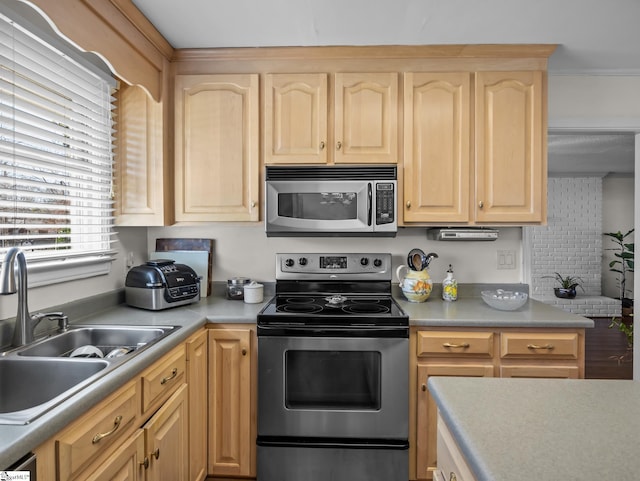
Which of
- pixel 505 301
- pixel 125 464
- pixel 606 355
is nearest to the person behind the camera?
pixel 125 464

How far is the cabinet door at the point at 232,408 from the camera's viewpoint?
2.03 m

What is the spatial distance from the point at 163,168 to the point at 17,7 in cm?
88

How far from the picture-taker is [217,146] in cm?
226

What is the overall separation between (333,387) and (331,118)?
1414mm

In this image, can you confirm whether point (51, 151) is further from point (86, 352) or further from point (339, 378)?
point (339, 378)

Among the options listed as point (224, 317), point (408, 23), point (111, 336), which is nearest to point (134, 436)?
point (111, 336)

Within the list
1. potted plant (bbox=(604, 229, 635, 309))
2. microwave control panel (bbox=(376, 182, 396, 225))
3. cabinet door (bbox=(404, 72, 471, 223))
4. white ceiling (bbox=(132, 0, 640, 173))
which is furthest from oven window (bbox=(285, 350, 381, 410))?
potted plant (bbox=(604, 229, 635, 309))

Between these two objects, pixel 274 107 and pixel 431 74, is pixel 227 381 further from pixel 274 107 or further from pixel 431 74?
pixel 431 74

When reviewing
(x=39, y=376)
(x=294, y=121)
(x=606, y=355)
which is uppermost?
(x=294, y=121)

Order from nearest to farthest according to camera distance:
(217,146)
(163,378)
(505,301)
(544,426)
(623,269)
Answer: (544,426) < (163,378) < (505,301) < (217,146) < (623,269)

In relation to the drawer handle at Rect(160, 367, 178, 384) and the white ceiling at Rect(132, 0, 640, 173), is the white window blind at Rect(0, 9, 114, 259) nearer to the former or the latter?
the white ceiling at Rect(132, 0, 640, 173)

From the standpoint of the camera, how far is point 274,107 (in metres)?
2.24

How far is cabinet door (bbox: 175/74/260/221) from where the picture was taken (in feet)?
7.38

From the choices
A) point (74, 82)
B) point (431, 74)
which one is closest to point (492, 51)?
point (431, 74)
